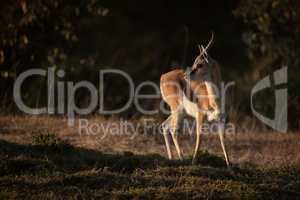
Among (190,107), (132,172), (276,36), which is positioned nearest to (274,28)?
(276,36)

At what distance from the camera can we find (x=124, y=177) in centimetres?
848

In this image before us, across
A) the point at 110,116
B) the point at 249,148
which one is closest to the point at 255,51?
the point at 110,116

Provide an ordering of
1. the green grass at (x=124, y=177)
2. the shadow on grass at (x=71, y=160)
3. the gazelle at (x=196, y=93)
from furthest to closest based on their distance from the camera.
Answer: the gazelle at (x=196, y=93) → the shadow on grass at (x=71, y=160) → the green grass at (x=124, y=177)

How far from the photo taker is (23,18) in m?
13.8

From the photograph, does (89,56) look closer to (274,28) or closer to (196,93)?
(274,28)

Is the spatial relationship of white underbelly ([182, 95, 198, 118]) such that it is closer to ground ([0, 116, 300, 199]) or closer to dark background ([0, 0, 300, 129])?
ground ([0, 116, 300, 199])

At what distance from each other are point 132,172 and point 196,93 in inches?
74.9

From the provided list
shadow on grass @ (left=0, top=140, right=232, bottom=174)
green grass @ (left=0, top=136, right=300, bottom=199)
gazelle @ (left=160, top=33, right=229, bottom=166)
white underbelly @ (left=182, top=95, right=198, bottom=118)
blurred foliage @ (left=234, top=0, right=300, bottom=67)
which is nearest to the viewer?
green grass @ (left=0, top=136, right=300, bottom=199)

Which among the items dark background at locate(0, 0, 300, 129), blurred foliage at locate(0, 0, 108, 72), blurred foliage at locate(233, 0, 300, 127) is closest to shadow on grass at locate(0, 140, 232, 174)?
dark background at locate(0, 0, 300, 129)

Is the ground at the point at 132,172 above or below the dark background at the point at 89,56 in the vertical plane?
below

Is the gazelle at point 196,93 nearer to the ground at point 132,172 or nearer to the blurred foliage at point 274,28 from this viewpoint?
the ground at point 132,172

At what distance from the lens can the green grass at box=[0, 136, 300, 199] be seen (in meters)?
7.98

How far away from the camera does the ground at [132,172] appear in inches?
316

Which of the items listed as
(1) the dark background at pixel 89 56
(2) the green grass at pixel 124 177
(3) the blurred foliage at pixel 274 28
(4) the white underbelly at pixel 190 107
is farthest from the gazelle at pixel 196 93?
(3) the blurred foliage at pixel 274 28
